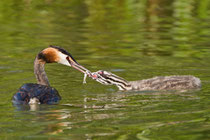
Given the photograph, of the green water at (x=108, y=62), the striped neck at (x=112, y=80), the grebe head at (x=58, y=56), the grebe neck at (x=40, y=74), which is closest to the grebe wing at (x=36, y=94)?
the green water at (x=108, y=62)

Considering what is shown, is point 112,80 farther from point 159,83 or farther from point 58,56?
point 58,56

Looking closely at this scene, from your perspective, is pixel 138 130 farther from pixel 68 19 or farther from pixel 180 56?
pixel 68 19

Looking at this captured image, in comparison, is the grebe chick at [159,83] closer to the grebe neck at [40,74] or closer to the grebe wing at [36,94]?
the grebe neck at [40,74]

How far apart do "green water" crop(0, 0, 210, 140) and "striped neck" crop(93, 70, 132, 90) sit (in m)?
0.16

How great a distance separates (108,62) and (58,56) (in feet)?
10.1

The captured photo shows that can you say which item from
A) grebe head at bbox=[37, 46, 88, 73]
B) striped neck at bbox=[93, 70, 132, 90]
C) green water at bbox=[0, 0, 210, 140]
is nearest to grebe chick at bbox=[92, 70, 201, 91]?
striped neck at bbox=[93, 70, 132, 90]

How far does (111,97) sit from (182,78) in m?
1.60

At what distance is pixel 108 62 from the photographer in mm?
13094

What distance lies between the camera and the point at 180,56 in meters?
13.5

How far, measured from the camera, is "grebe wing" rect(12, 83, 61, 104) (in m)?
9.11

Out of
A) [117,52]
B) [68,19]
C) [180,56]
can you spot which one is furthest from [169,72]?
[68,19]

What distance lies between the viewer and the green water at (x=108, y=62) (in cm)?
764

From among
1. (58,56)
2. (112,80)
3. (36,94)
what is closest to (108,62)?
(112,80)

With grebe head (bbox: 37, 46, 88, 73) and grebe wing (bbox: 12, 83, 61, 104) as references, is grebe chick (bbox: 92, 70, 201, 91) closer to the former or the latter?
grebe head (bbox: 37, 46, 88, 73)
